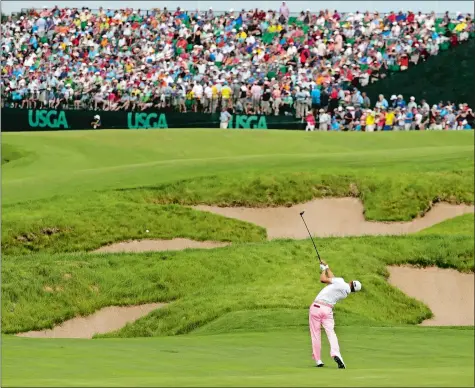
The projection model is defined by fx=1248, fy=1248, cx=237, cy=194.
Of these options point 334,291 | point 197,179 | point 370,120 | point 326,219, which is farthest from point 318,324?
point 370,120

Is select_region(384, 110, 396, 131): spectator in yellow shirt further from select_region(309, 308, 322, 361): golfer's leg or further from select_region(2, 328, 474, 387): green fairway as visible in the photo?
select_region(309, 308, 322, 361): golfer's leg

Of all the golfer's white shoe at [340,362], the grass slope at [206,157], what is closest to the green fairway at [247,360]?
the golfer's white shoe at [340,362]

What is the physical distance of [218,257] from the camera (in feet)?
133

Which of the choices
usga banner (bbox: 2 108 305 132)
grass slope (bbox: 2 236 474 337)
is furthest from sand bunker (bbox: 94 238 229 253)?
usga banner (bbox: 2 108 305 132)

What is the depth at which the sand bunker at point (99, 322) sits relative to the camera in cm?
3522

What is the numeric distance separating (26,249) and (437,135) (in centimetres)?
2660

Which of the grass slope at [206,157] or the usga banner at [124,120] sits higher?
the usga banner at [124,120]

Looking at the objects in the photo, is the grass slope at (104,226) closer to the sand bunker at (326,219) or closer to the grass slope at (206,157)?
the sand bunker at (326,219)

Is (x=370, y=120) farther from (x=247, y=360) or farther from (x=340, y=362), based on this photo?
(x=340, y=362)

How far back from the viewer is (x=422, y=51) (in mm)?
67250

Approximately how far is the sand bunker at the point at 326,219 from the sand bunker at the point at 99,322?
10485 mm

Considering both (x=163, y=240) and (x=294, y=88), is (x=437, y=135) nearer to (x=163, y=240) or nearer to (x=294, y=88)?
(x=294, y=88)

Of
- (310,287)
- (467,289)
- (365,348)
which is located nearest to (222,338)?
(365,348)

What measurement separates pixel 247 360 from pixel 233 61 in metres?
46.6
